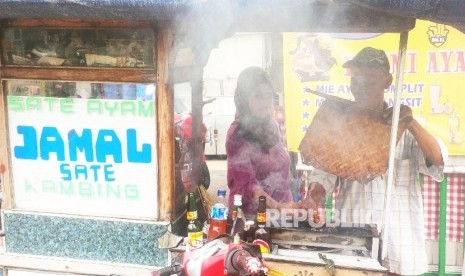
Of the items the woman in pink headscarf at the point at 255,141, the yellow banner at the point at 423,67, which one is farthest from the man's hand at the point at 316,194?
the yellow banner at the point at 423,67

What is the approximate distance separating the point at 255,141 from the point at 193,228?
113cm

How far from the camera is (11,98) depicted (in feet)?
11.9

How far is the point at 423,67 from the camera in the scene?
17.5ft

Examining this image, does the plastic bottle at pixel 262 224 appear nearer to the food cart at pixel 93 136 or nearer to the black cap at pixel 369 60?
the food cart at pixel 93 136

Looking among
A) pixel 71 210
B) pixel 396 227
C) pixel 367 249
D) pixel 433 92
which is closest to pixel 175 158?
pixel 71 210

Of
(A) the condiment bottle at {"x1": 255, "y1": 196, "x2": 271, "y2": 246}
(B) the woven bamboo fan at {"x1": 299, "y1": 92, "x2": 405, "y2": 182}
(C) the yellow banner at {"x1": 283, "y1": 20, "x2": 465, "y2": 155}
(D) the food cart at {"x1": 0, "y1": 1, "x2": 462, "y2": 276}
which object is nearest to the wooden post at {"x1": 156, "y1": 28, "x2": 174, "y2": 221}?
(D) the food cart at {"x1": 0, "y1": 1, "x2": 462, "y2": 276}

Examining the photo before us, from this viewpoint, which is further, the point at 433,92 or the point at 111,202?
the point at 433,92

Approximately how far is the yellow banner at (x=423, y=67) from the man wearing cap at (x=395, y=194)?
1566mm

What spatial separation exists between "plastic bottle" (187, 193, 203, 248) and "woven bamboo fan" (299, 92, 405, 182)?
1.05 meters

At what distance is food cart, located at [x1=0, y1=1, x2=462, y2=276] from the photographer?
3322mm

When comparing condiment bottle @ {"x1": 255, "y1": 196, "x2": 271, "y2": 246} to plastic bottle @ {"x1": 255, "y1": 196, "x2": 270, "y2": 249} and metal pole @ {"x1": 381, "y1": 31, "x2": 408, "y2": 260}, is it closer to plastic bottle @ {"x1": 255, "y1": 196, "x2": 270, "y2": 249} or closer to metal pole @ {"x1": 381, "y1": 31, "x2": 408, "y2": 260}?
plastic bottle @ {"x1": 255, "y1": 196, "x2": 270, "y2": 249}

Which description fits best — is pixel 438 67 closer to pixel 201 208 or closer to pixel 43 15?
pixel 201 208

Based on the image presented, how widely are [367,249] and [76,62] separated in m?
→ 2.54

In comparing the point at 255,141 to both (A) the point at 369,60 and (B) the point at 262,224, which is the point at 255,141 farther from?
(A) the point at 369,60
